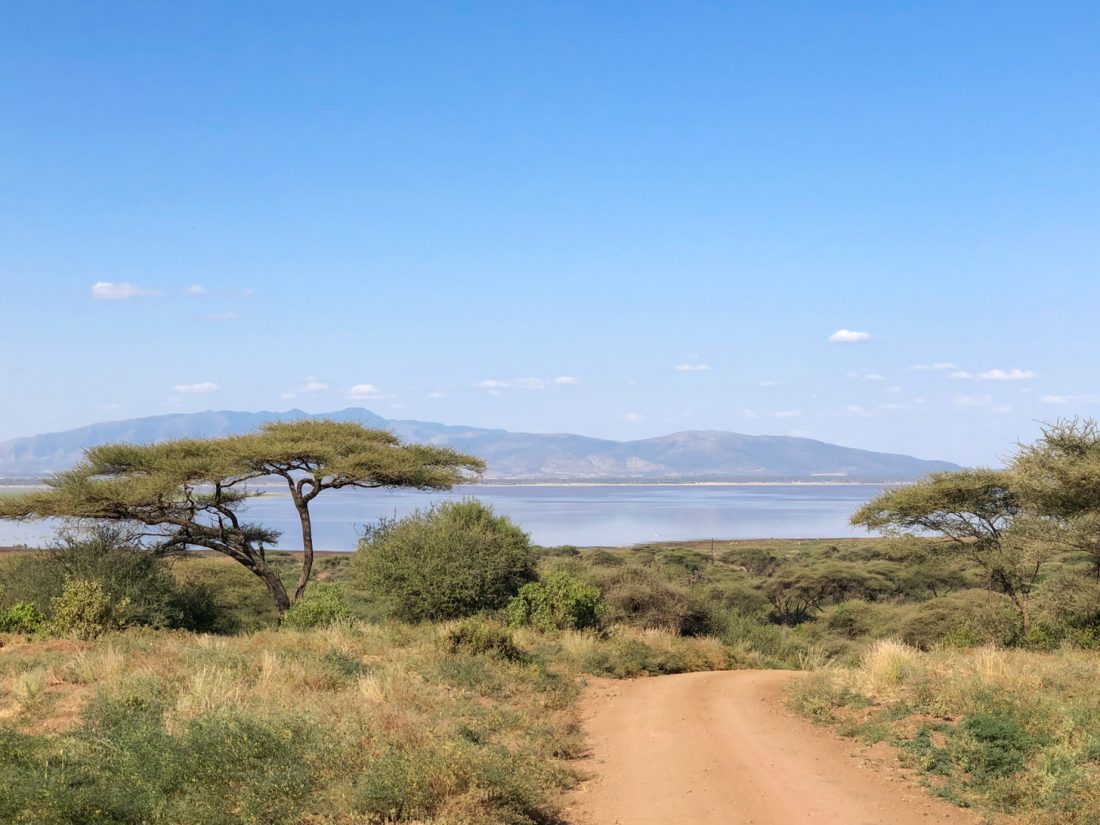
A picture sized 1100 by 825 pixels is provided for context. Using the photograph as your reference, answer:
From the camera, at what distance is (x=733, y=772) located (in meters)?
9.70

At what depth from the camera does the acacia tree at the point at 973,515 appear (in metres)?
30.6

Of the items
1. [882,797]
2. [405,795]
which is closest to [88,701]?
[405,795]

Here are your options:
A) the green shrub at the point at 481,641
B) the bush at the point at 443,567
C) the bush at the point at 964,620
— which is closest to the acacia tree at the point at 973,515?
the bush at the point at 964,620

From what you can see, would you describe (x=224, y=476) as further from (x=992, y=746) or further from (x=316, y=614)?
(x=992, y=746)

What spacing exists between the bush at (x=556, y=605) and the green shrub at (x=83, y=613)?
8345 millimetres

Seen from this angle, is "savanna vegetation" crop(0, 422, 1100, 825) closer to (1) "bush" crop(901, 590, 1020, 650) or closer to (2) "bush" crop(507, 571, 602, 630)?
(2) "bush" crop(507, 571, 602, 630)

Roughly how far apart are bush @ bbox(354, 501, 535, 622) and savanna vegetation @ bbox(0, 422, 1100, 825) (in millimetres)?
61

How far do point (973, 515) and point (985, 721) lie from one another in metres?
24.1

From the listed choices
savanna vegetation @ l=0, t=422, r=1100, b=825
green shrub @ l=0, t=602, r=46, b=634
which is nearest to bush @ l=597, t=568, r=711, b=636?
savanna vegetation @ l=0, t=422, r=1100, b=825

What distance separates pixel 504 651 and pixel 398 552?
741 centimetres

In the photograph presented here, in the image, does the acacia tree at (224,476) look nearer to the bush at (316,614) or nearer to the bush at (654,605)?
the bush at (316,614)

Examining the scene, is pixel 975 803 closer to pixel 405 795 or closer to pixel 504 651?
pixel 405 795

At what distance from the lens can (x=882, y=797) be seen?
8.91 meters

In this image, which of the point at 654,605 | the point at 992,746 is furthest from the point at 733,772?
the point at 654,605
